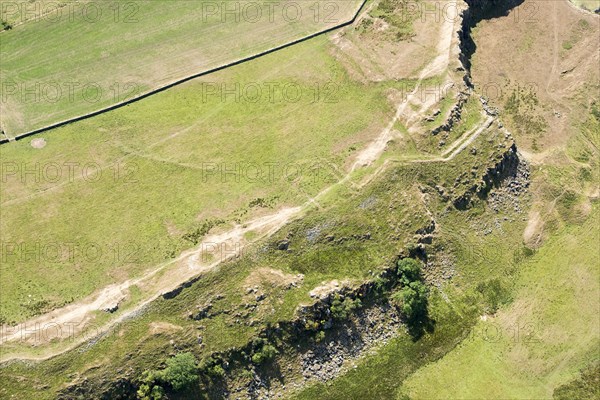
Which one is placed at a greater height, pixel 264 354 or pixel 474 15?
pixel 474 15

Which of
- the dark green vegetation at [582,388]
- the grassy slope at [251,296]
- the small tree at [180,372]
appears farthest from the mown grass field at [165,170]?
the dark green vegetation at [582,388]

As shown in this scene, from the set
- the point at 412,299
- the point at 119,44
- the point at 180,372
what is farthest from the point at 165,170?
the point at 412,299

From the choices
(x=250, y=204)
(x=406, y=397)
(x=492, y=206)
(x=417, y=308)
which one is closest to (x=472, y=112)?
(x=492, y=206)

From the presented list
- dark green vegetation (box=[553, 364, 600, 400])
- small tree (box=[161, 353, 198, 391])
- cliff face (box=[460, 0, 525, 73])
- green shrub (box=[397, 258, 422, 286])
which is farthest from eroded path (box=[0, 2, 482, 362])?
dark green vegetation (box=[553, 364, 600, 400])

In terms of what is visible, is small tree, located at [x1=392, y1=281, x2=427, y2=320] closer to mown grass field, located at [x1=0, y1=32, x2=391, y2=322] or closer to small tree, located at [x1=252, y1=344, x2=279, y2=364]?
small tree, located at [x1=252, y1=344, x2=279, y2=364]

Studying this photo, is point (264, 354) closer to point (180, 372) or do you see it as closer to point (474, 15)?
point (180, 372)

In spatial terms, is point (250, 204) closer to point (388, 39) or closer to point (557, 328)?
point (388, 39)

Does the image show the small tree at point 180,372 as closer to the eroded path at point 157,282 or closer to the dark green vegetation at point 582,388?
the eroded path at point 157,282
